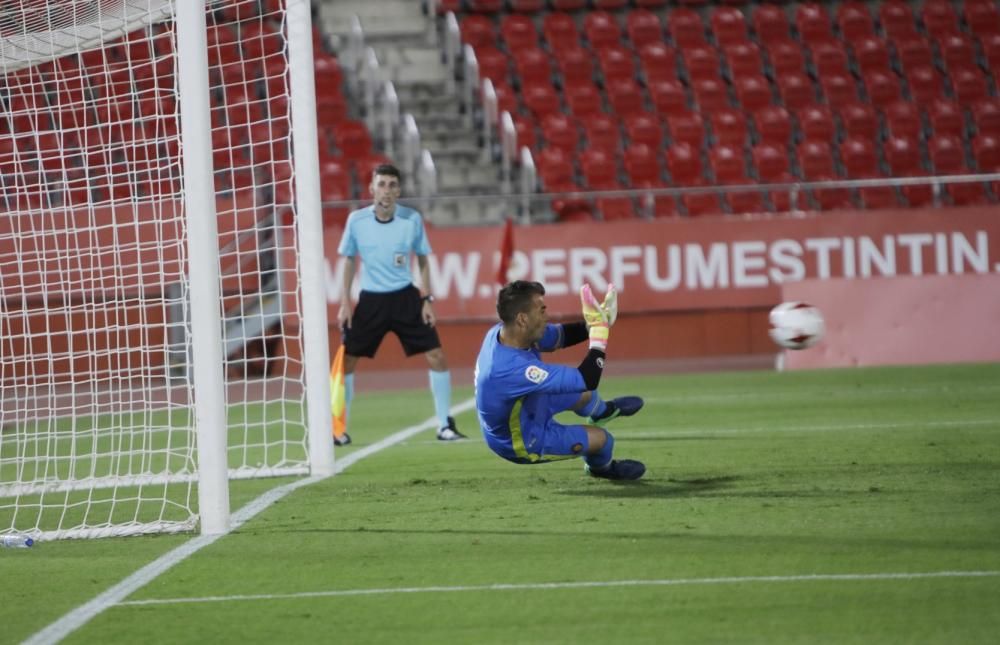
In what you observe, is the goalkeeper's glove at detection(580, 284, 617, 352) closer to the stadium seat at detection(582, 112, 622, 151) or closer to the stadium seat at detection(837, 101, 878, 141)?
the stadium seat at detection(582, 112, 622, 151)

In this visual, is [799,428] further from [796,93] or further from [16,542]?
[796,93]

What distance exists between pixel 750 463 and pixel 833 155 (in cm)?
1199

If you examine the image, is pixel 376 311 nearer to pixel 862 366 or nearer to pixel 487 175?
pixel 862 366

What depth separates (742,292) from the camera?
52.7ft

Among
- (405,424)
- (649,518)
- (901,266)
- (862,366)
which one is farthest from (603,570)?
(901,266)

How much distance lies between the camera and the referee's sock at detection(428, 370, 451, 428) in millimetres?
9984

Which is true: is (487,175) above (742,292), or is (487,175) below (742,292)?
above

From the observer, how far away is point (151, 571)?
547 centimetres

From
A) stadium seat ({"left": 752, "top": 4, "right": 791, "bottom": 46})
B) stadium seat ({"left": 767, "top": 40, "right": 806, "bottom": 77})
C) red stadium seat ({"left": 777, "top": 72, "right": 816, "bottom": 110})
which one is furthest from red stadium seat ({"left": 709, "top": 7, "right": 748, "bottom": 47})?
red stadium seat ({"left": 777, "top": 72, "right": 816, "bottom": 110})

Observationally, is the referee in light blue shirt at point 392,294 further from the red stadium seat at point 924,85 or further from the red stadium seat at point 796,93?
the red stadium seat at point 924,85

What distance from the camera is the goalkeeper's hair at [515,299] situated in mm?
6715

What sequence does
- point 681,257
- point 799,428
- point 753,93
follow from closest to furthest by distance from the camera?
1. point 799,428
2. point 681,257
3. point 753,93

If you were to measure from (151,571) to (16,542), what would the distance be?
1.18 m

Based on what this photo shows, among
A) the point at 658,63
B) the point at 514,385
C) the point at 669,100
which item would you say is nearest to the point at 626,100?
the point at 669,100
